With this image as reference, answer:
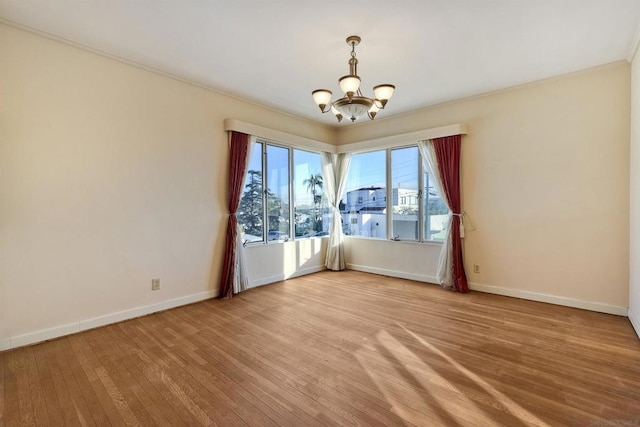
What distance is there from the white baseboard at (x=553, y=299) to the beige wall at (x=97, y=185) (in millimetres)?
3876

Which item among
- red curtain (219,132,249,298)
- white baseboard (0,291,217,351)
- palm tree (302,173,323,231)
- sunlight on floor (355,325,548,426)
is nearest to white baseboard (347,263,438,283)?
palm tree (302,173,323,231)

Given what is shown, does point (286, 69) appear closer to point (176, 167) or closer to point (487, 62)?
point (176, 167)

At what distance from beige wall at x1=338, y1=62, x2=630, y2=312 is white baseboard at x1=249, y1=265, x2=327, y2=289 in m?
2.64

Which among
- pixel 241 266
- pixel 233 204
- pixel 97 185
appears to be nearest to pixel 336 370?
pixel 241 266

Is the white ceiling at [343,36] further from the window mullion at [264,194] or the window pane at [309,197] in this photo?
the window pane at [309,197]

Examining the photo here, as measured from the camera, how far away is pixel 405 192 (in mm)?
5230

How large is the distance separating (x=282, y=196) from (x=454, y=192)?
2.73 metres

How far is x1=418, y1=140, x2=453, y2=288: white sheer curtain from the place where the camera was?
4551 mm

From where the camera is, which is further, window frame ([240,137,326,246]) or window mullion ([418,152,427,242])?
window mullion ([418,152,427,242])

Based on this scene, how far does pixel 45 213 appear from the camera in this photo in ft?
9.38

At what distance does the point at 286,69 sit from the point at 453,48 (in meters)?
1.82

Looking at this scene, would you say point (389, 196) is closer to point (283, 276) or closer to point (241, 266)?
point (283, 276)

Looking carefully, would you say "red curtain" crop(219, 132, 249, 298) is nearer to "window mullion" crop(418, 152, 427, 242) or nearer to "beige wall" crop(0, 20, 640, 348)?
"beige wall" crop(0, 20, 640, 348)

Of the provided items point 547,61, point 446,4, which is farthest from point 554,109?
point 446,4
